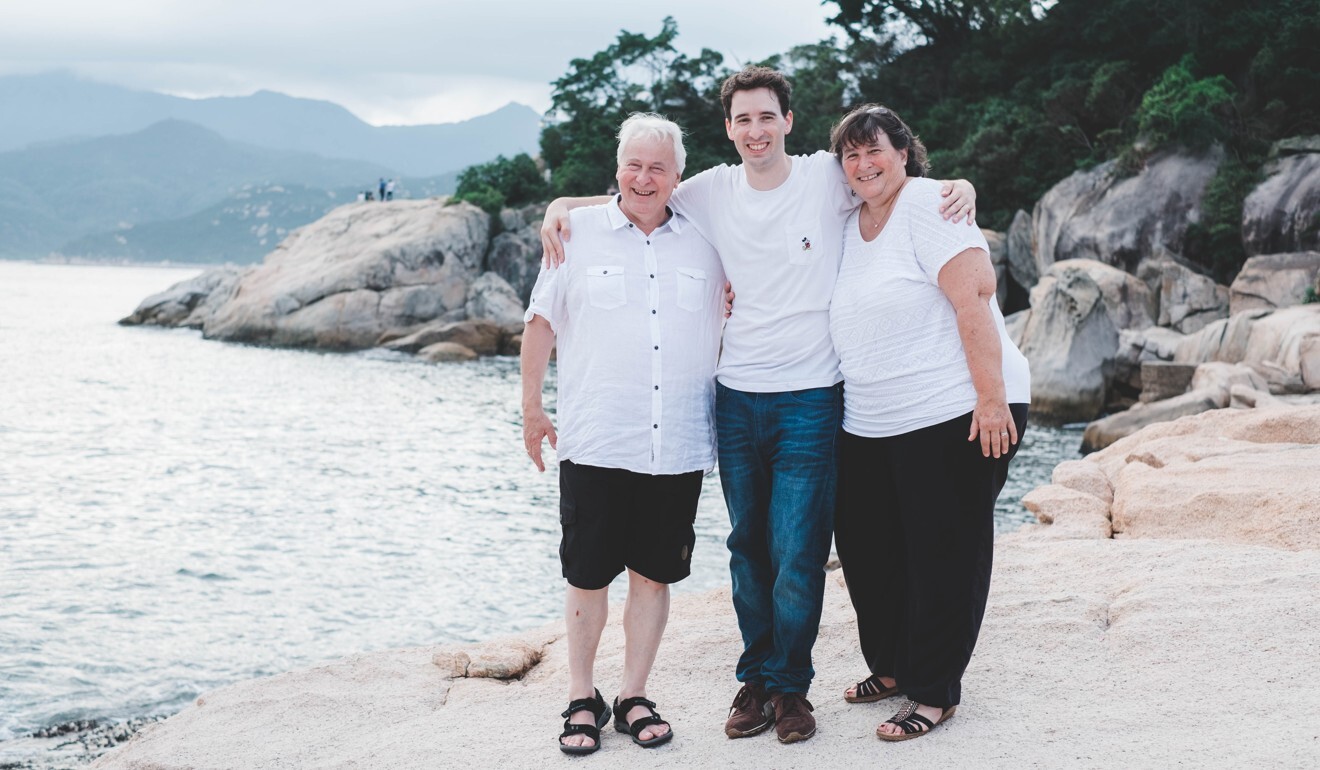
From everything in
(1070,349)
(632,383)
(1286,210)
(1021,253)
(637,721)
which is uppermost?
(1286,210)

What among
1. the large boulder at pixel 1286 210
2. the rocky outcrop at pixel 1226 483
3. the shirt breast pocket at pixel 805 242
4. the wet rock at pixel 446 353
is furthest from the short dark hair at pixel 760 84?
the wet rock at pixel 446 353

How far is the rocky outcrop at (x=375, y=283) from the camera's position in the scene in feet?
105

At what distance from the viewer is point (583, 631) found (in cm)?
389

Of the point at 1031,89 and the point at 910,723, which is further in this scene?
the point at 1031,89

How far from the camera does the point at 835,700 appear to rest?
4.01 meters

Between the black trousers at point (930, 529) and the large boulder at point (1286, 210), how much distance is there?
21.8 meters

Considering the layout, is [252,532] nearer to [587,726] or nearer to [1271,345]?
[587,726]

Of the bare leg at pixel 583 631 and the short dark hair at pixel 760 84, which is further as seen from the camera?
the bare leg at pixel 583 631

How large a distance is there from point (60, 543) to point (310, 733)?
8.04 meters

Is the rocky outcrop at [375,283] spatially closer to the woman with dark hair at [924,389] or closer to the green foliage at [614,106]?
the green foliage at [614,106]

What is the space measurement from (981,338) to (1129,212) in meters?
23.7

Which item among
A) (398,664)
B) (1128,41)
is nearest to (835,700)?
(398,664)

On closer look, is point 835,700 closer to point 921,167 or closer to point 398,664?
point 921,167

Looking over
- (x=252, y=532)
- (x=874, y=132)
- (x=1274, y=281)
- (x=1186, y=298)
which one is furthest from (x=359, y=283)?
(x=874, y=132)
